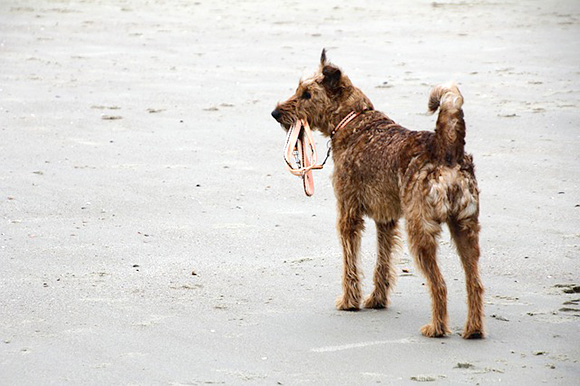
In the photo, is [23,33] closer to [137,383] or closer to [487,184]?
[487,184]

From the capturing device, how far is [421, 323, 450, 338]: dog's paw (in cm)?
628

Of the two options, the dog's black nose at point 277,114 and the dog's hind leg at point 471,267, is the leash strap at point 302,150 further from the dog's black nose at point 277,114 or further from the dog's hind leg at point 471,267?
the dog's hind leg at point 471,267

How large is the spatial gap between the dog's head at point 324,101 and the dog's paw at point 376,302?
4.02 feet

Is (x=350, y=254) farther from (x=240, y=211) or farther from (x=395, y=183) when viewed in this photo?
(x=240, y=211)

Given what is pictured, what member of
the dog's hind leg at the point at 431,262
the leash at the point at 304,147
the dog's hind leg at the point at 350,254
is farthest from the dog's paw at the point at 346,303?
the leash at the point at 304,147

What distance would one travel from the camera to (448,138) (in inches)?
239

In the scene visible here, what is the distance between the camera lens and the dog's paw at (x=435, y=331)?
6.28 meters

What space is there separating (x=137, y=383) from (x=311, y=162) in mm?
2561

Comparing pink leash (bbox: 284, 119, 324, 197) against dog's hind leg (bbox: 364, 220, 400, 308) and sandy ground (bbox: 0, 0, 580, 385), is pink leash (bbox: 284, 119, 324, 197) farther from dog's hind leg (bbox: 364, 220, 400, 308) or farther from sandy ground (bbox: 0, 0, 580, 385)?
sandy ground (bbox: 0, 0, 580, 385)

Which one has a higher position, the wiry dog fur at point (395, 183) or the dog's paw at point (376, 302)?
the wiry dog fur at point (395, 183)

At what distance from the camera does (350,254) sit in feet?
22.8

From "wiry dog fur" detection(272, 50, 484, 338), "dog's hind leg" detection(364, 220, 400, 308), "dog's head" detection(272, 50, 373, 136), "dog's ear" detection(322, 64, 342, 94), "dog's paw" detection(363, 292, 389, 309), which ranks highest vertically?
"dog's ear" detection(322, 64, 342, 94)

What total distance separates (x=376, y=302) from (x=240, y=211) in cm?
244

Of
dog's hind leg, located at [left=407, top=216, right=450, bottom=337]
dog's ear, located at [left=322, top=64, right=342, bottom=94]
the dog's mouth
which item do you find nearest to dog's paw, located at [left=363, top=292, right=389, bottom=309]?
dog's hind leg, located at [left=407, top=216, right=450, bottom=337]
